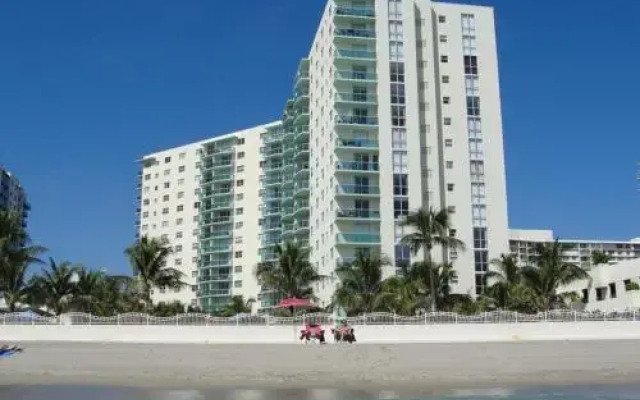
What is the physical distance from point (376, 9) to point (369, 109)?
11898mm

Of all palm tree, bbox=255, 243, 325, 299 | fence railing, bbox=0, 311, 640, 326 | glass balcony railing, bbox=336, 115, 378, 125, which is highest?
glass balcony railing, bbox=336, 115, 378, 125

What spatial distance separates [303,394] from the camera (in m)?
25.5

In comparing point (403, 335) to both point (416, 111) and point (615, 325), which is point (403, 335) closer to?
point (615, 325)

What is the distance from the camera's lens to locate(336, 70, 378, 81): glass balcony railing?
82375 millimetres

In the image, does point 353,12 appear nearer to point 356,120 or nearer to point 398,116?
point 356,120

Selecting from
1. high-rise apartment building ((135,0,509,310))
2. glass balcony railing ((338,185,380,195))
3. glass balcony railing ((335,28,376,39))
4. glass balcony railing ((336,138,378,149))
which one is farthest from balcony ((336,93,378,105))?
glass balcony railing ((338,185,380,195))

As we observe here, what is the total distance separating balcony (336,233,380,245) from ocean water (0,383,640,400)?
1952 inches

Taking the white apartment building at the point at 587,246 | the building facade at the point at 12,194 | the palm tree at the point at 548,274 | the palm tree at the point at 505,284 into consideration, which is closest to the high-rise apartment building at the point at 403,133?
the palm tree at the point at 505,284

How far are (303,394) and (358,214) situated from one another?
54.0 m

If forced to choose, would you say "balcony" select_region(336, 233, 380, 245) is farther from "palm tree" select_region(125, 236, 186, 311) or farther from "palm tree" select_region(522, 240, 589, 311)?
"palm tree" select_region(125, 236, 186, 311)

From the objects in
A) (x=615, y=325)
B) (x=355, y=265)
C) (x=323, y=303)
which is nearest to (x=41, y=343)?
(x=355, y=265)

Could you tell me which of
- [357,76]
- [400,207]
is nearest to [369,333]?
[400,207]

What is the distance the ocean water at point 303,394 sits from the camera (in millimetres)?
24219

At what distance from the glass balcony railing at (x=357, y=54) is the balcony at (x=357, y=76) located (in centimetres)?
170
